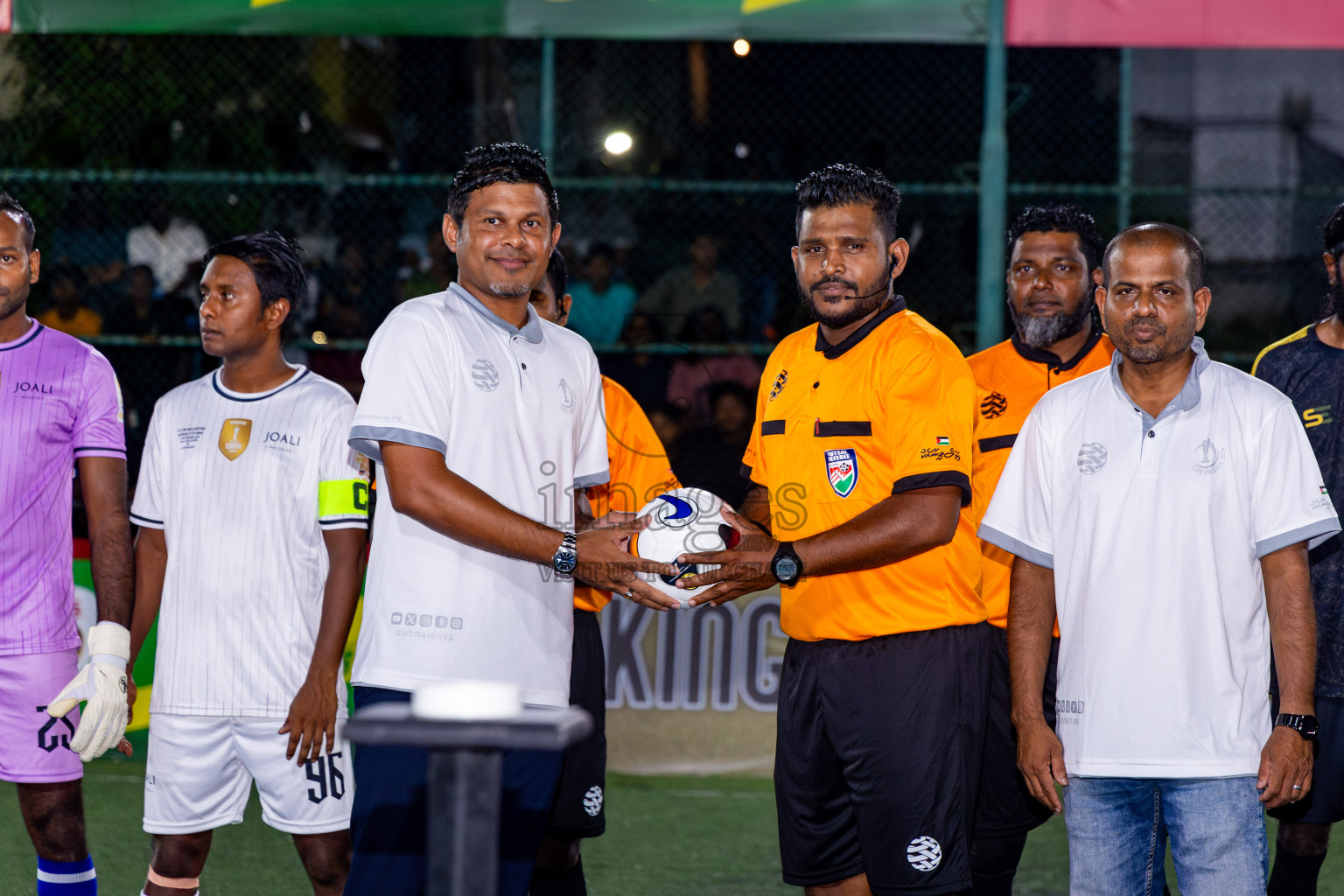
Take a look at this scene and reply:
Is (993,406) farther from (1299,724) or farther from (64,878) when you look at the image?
(64,878)

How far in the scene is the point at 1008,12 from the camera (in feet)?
23.7

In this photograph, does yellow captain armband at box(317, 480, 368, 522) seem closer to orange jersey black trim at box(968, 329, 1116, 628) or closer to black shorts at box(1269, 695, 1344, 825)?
orange jersey black trim at box(968, 329, 1116, 628)

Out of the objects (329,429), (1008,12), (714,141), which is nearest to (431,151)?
(714,141)

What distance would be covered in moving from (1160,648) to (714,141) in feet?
25.1

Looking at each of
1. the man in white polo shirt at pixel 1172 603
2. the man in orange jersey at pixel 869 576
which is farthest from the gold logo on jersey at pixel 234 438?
the man in white polo shirt at pixel 1172 603

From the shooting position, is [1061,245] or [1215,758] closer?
[1215,758]

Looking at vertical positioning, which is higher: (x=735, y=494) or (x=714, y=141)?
(x=714, y=141)

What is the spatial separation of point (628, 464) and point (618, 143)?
19.1 feet

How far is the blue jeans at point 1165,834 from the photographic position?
3.13 m

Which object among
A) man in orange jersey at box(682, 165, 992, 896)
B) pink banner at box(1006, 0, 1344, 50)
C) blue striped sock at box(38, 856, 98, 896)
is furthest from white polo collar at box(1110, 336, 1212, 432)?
pink banner at box(1006, 0, 1344, 50)

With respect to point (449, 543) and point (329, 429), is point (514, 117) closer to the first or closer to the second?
point (329, 429)

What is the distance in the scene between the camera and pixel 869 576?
11.7 feet

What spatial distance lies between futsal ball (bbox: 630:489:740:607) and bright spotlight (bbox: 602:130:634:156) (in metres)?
6.35

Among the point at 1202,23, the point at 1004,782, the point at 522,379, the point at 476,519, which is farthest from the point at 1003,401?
the point at 1202,23
